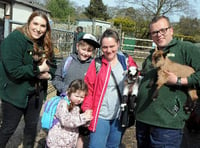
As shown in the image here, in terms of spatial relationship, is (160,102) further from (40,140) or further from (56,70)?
(40,140)

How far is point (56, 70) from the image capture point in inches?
133

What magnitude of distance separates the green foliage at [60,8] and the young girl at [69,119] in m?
45.8

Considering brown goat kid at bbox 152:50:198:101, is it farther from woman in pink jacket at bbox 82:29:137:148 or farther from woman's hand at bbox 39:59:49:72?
woman's hand at bbox 39:59:49:72

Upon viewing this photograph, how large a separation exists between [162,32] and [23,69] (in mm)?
1557

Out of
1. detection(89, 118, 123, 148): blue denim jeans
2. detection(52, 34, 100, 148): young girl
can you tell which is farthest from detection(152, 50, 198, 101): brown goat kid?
detection(52, 34, 100, 148): young girl

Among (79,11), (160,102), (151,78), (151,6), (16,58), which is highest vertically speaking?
(79,11)

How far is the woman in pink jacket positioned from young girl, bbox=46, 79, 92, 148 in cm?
13

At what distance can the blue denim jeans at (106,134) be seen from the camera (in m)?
2.80

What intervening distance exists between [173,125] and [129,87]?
23.8 inches

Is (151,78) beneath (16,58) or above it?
beneath

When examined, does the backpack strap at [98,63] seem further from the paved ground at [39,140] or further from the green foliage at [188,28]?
the green foliage at [188,28]

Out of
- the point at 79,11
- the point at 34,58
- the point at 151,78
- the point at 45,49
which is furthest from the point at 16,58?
the point at 79,11

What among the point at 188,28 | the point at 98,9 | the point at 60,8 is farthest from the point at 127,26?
the point at 60,8

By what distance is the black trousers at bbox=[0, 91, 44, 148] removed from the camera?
9.68 feet
